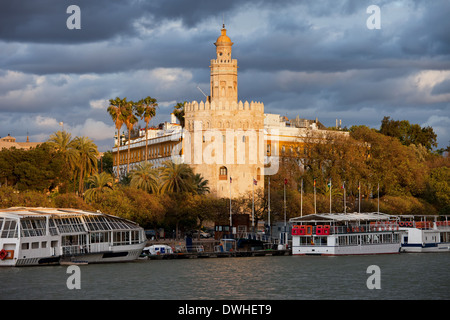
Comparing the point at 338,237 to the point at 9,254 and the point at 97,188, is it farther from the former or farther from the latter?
the point at 9,254

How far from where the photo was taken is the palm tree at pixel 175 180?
105 m

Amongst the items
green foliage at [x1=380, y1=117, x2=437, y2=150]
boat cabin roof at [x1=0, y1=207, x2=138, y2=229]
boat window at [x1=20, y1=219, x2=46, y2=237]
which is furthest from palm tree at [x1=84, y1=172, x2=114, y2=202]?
green foliage at [x1=380, y1=117, x2=437, y2=150]

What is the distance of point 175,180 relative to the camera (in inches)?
4156

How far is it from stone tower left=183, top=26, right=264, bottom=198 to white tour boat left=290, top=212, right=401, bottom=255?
28.5 m

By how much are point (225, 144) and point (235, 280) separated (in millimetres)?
60297

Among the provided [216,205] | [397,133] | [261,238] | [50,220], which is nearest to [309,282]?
[50,220]

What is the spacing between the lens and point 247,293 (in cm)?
5622

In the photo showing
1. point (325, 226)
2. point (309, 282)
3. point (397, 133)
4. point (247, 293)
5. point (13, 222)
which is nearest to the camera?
point (247, 293)

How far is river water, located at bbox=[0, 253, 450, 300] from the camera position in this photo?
5488 centimetres

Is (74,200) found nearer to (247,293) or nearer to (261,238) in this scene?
(261,238)

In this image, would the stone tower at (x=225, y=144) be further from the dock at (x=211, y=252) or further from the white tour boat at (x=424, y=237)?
the white tour boat at (x=424, y=237)

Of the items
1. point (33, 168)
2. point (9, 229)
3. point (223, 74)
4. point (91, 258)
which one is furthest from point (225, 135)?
point (9, 229)

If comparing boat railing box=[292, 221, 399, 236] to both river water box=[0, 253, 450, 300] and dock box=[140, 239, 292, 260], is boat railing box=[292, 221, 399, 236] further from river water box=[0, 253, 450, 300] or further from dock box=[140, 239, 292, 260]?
river water box=[0, 253, 450, 300]

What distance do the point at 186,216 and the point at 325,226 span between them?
19869mm
